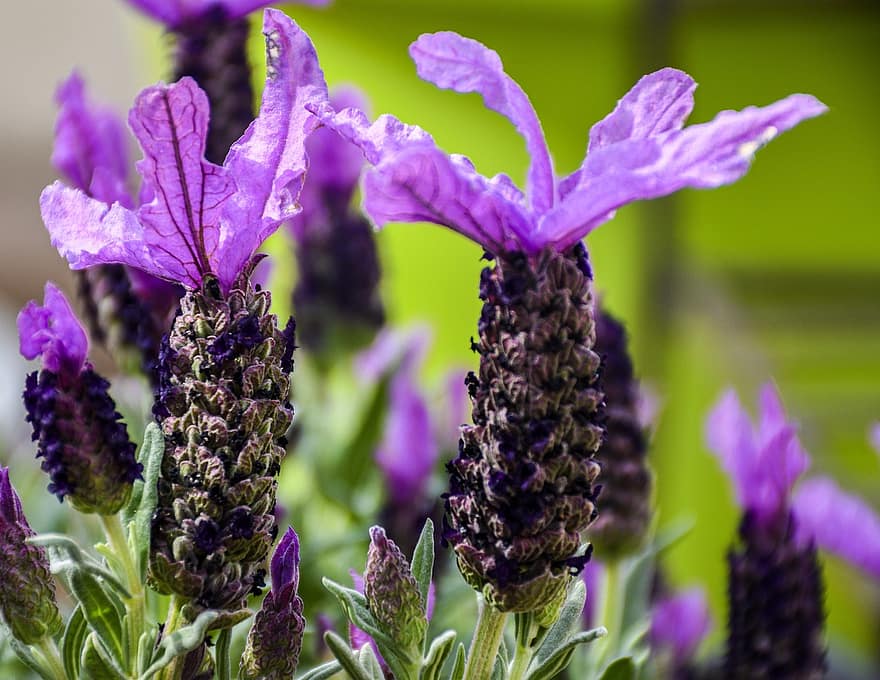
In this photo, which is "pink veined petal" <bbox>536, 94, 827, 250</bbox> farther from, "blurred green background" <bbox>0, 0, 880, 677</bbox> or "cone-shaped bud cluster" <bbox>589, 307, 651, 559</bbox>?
"blurred green background" <bbox>0, 0, 880, 677</bbox>

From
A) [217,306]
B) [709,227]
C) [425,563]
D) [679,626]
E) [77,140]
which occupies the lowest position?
[679,626]

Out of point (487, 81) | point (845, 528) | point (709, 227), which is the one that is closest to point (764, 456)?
point (845, 528)

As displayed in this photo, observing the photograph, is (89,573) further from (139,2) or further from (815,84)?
(815,84)

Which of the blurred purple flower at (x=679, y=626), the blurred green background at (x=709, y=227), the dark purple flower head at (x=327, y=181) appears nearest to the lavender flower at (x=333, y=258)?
the dark purple flower head at (x=327, y=181)

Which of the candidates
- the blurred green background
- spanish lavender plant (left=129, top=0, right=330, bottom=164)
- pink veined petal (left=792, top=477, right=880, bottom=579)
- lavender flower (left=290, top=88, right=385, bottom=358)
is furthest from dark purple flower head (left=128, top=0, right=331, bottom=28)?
the blurred green background

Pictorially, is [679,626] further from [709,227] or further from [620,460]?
[709,227]

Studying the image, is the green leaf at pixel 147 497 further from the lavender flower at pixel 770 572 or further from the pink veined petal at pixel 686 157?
the lavender flower at pixel 770 572
